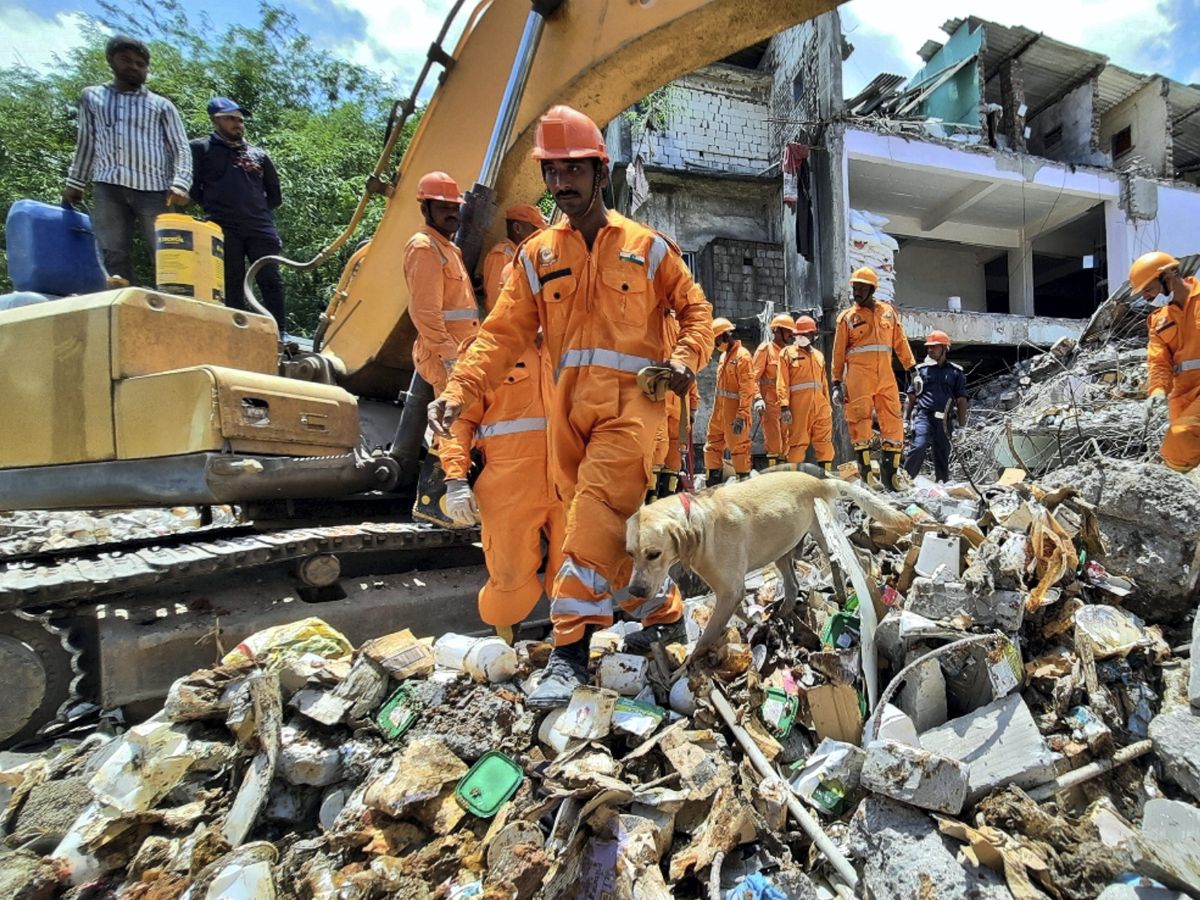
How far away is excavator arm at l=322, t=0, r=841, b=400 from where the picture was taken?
3.07 meters

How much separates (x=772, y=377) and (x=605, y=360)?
21.5 feet

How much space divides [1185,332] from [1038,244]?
17061 mm

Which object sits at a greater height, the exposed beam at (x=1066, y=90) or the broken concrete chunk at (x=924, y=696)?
the exposed beam at (x=1066, y=90)

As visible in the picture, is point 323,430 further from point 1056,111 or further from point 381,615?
point 1056,111

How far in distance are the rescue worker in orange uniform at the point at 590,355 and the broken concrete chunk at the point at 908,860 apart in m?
1.06

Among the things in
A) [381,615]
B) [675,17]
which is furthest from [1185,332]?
[381,615]

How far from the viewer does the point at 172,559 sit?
3162 millimetres

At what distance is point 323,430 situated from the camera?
145 inches

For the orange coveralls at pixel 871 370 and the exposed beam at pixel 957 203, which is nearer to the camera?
the orange coveralls at pixel 871 370

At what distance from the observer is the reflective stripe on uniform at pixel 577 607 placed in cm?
252

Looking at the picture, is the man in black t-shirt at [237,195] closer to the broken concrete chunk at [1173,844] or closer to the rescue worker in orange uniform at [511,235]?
the rescue worker in orange uniform at [511,235]

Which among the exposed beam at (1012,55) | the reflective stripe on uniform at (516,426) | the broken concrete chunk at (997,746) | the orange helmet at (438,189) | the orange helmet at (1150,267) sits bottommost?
the broken concrete chunk at (997,746)

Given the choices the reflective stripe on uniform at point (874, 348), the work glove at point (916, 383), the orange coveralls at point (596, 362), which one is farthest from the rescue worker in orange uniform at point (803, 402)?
the orange coveralls at point (596, 362)

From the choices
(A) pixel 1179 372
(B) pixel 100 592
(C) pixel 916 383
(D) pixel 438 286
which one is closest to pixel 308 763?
(B) pixel 100 592
